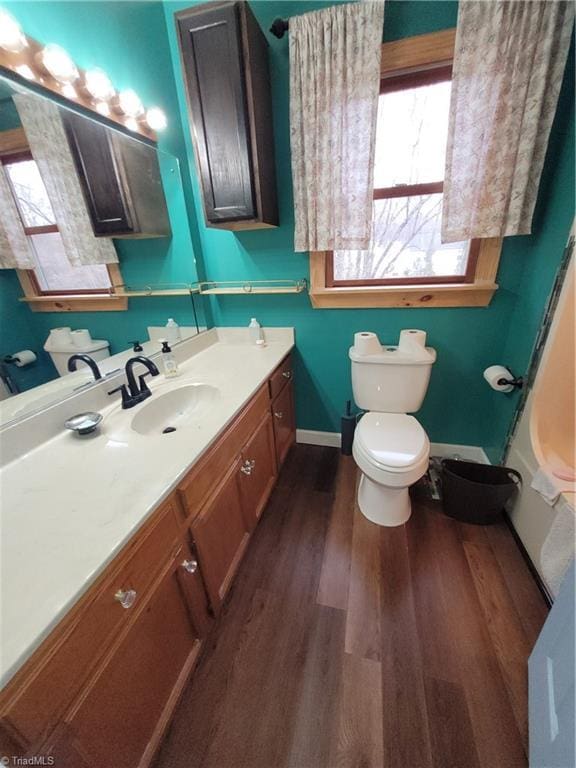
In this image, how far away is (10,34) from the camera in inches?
34.1

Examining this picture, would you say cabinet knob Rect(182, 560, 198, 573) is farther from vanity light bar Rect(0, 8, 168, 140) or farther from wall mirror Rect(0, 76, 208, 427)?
vanity light bar Rect(0, 8, 168, 140)

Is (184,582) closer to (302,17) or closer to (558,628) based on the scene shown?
(558,628)

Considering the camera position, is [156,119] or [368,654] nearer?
[368,654]

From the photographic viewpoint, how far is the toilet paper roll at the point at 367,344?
163 centimetres

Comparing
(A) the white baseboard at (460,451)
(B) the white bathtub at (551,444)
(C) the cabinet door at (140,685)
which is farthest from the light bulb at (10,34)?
(A) the white baseboard at (460,451)

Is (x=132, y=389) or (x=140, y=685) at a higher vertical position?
(x=132, y=389)

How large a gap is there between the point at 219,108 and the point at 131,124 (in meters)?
0.46

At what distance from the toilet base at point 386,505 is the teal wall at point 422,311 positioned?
61 cm

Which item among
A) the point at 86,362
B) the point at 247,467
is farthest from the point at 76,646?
the point at 86,362

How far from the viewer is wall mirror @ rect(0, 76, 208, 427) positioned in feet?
2.89

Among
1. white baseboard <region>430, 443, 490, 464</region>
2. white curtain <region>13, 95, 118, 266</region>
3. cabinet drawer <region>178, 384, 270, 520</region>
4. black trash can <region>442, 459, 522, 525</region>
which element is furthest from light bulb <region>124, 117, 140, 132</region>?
white baseboard <region>430, 443, 490, 464</region>

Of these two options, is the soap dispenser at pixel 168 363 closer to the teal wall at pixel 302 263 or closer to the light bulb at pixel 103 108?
the teal wall at pixel 302 263

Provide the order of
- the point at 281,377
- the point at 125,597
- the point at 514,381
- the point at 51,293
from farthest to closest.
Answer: the point at 281,377
the point at 514,381
the point at 51,293
the point at 125,597

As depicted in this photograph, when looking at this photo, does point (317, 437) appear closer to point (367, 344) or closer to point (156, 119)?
point (367, 344)
